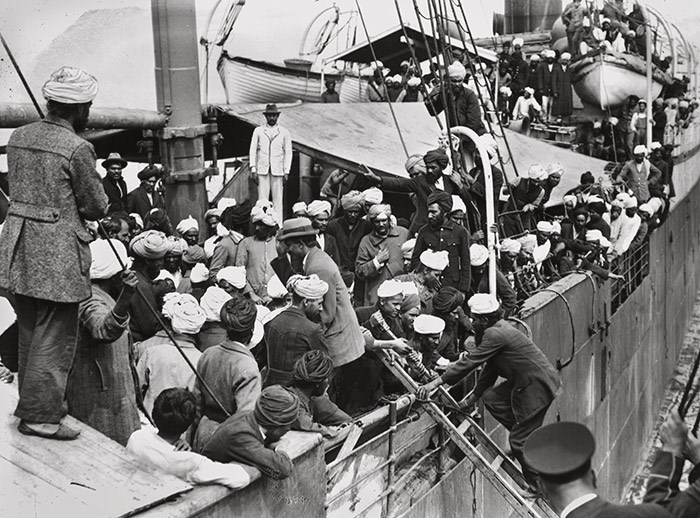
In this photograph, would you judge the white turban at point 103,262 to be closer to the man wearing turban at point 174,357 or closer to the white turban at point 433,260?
the man wearing turban at point 174,357

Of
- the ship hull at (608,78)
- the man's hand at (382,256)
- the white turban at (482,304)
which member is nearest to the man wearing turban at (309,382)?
the white turban at (482,304)

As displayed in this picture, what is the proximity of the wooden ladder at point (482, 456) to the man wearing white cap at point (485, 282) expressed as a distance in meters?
1.32

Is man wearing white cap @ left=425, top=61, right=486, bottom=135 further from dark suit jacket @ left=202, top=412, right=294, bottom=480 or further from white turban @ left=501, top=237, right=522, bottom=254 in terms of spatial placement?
dark suit jacket @ left=202, top=412, right=294, bottom=480

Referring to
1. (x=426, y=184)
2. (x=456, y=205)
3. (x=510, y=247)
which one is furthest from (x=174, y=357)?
(x=510, y=247)

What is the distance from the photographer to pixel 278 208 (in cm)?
1182

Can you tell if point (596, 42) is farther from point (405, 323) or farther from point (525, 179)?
point (405, 323)

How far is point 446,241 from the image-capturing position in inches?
333

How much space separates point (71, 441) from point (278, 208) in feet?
23.1

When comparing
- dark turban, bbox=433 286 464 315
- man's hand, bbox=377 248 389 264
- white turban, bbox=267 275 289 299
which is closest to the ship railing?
man's hand, bbox=377 248 389 264

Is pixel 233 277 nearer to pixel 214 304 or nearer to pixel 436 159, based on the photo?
pixel 214 304

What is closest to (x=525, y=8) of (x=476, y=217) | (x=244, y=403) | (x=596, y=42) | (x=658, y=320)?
(x=596, y=42)

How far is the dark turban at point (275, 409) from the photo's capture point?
490cm

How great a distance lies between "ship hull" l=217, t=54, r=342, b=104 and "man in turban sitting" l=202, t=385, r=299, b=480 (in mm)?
11500

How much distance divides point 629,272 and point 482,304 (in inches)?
372
